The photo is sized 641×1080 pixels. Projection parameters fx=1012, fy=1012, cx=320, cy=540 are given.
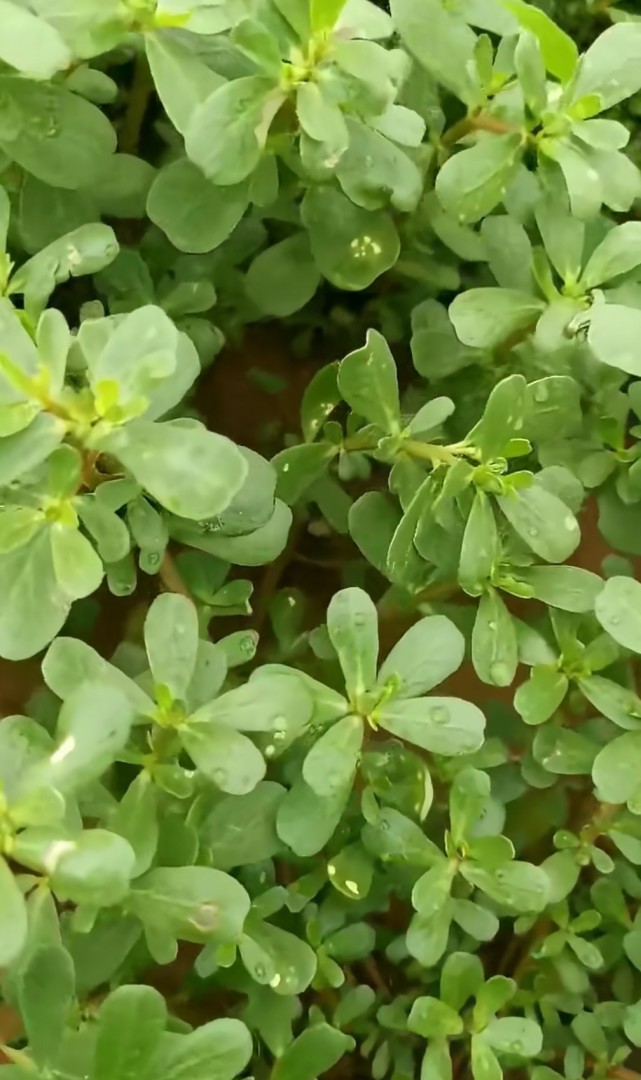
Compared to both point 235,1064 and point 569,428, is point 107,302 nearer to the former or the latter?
point 569,428

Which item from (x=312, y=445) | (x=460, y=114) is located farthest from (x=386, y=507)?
(x=460, y=114)

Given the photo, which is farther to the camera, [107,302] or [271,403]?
[271,403]

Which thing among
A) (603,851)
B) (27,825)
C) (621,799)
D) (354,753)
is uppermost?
(27,825)

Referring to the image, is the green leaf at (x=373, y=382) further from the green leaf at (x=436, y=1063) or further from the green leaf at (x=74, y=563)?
the green leaf at (x=436, y=1063)

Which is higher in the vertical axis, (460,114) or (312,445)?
(460,114)

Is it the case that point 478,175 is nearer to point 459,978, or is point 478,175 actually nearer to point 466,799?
point 466,799

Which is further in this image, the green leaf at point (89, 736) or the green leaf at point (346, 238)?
the green leaf at point (346, 238)

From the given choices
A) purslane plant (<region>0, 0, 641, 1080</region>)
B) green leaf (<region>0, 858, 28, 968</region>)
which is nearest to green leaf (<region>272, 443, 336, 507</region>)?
purslane plant (<region>0, 0, 641, 1080</region>)

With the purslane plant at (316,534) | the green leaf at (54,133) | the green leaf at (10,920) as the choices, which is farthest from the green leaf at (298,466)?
the green leaf at (10,920)
